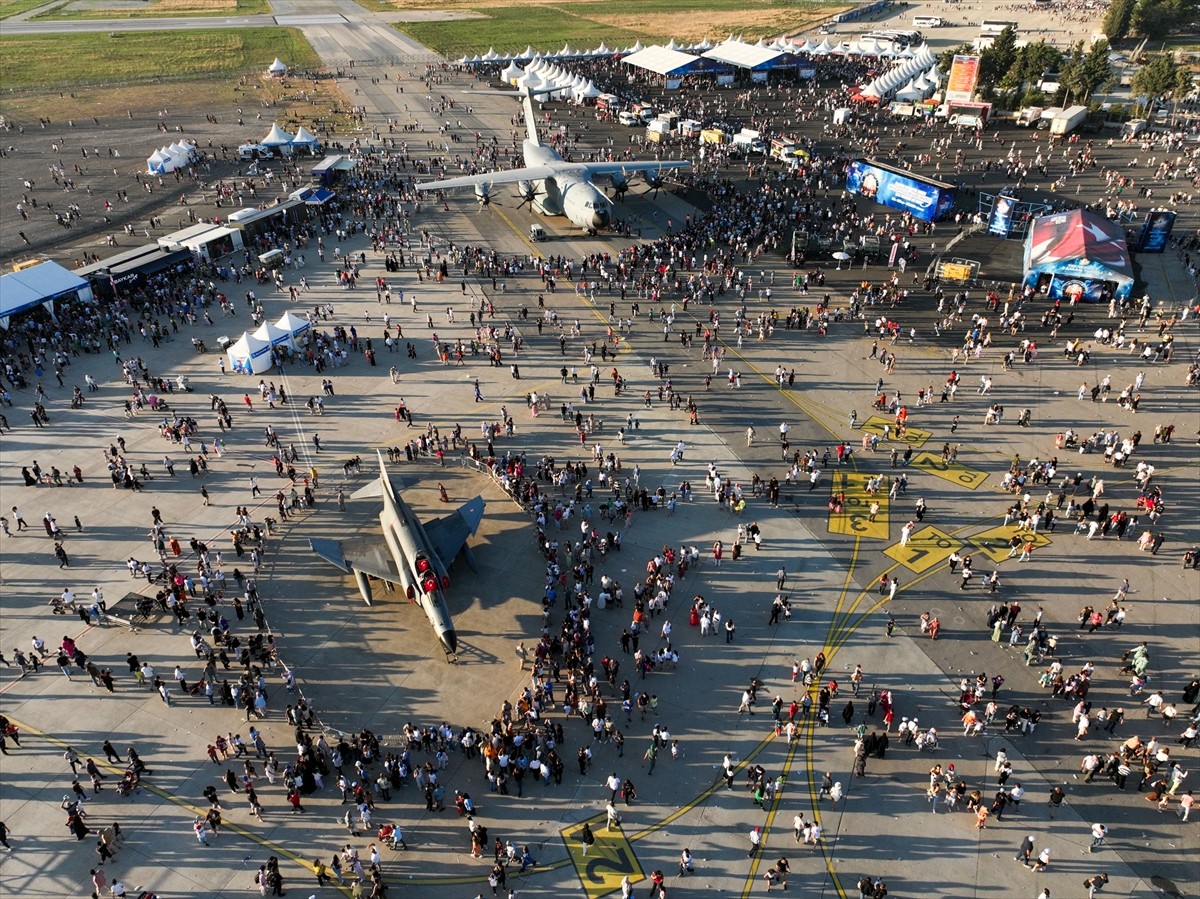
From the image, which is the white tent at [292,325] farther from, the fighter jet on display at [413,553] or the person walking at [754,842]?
the person walking at [754,842]

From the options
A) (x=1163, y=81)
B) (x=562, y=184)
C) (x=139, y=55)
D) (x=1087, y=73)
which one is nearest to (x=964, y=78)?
(x=1087, y=73)

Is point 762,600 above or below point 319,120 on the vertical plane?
below

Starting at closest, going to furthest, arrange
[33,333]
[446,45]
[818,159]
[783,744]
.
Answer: [783,744]
[33,333]
[818,159]
[446,45]

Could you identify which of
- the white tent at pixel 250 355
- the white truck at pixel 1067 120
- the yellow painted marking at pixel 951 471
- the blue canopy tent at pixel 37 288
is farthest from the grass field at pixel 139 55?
the yellow painted marking at pixel 951 471

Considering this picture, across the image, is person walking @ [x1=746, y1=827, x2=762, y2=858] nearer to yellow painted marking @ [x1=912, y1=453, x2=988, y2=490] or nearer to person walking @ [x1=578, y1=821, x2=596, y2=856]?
person walking @ [x1=578, y1=821, x2=596, y2=856]

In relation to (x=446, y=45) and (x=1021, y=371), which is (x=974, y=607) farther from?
(x=446, y=45)

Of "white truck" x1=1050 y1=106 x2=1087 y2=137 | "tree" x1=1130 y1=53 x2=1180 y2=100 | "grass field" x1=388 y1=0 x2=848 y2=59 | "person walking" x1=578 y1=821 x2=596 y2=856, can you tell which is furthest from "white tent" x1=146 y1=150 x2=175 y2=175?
"tree" x1=1130 y1=53 x2=1180 y2=100

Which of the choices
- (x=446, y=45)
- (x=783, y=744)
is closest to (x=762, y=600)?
(x=783, y=744)

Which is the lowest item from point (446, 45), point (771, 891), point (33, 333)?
point (771, 891)
